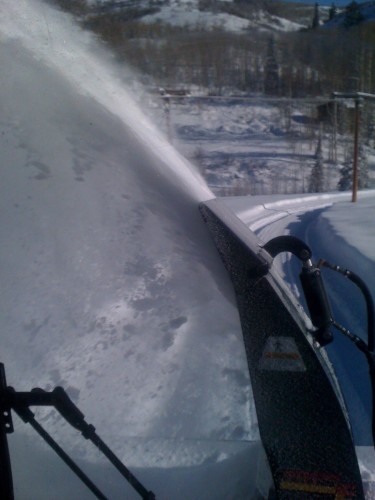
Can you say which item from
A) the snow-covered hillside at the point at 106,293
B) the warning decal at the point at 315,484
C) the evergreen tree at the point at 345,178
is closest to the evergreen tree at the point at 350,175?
the evergreen tree at the point at 345,178

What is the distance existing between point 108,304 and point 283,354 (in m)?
0.48

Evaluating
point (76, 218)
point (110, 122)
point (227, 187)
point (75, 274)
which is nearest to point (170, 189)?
point (110, 122)

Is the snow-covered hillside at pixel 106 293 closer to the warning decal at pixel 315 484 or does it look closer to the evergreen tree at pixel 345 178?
the warning decal at pixel 315 484

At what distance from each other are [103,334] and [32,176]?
0.48 metres

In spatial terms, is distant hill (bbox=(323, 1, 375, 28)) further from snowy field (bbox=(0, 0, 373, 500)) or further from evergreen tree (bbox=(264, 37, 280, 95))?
snowy field (bbox=(0, 0, 373, 500))

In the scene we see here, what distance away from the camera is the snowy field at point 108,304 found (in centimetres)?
128

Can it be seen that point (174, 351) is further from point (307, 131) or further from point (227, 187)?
point (307, 131)

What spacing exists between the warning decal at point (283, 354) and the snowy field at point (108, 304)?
0.25 ft

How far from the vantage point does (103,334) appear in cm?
134

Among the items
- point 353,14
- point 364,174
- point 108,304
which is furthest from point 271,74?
point 108,304

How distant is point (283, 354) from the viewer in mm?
1461

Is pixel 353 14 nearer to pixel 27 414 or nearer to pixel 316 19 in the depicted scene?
pixel 316 19

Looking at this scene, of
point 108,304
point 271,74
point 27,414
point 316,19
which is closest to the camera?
point 27,414

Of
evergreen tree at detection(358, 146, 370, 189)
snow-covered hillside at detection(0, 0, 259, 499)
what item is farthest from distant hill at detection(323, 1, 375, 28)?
snow-covered hillside at detection(0, 0, 259, 499)
